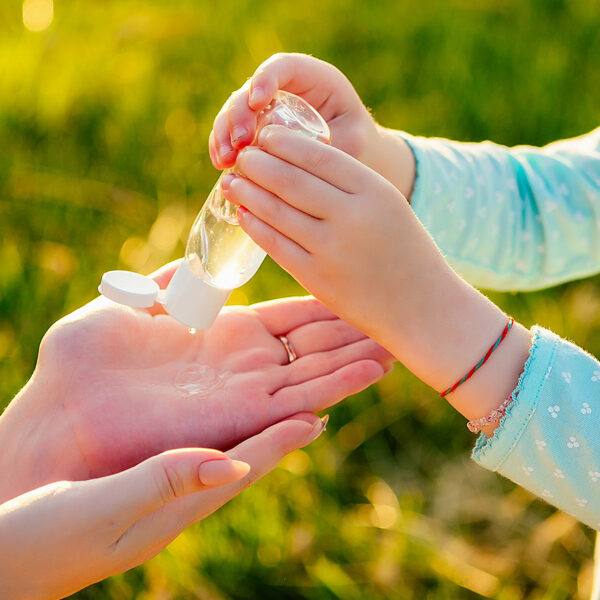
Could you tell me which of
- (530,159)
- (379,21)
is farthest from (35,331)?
(379,21)

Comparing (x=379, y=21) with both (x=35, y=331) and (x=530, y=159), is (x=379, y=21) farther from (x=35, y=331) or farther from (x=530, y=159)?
(x=35, y=331)

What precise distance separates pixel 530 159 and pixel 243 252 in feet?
2.14

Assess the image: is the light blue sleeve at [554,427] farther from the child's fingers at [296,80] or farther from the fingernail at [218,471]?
the child's fingers at [296,80]

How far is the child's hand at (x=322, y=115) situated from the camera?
99 centimetres

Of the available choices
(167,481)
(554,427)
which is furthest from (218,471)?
(554,427)

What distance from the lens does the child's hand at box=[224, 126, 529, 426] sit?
33.8 inches

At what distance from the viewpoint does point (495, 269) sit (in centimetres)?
138

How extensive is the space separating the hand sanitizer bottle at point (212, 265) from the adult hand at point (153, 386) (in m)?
0.10

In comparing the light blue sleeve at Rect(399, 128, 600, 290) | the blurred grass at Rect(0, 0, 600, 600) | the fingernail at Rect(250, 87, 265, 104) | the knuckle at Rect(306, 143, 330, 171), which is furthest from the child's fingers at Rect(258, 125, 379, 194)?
the blurred grass at Rect(0, 0, 600, 600)

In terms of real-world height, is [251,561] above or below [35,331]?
below

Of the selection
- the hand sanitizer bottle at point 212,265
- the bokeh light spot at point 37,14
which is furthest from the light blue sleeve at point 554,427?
the bokeh light spot at point 37,14

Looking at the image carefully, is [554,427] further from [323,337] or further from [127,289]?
[127,289]

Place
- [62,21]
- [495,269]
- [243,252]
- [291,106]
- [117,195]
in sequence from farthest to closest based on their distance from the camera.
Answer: [62,21], [117,195], [495,269], [243,252], [291,106]

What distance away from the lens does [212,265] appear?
111 cm
